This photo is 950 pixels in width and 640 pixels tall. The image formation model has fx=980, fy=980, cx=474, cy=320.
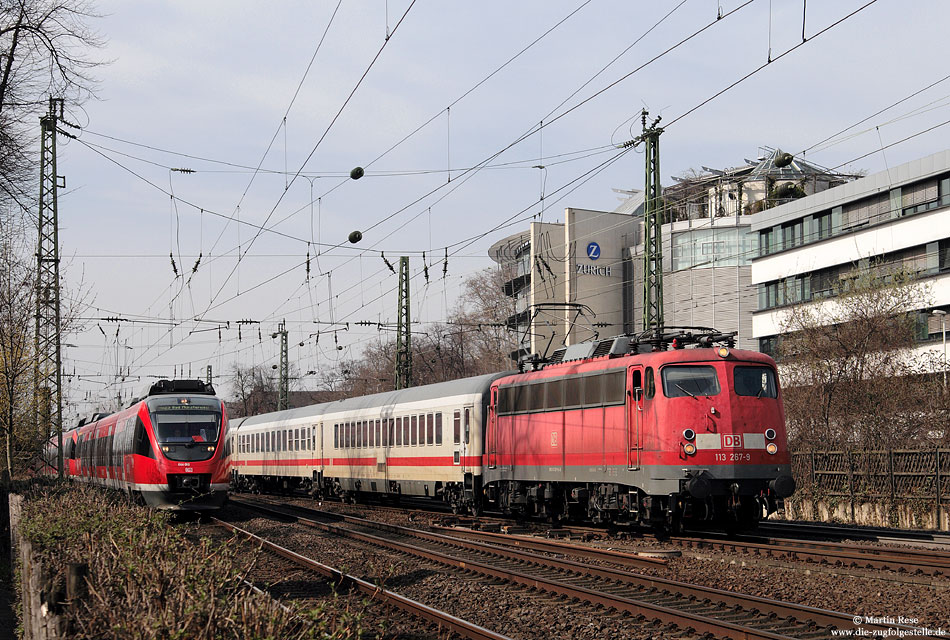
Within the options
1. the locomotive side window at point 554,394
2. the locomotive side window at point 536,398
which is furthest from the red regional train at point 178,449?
the locomotive side window at point 554,394

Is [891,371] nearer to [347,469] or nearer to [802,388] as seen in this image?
[802,388]

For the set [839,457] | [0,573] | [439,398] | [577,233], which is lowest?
[0,573]

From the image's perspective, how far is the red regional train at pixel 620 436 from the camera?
17.4 metres

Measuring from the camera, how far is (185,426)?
82.6 ft

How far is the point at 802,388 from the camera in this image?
105 ft

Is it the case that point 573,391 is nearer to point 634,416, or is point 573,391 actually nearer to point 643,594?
point 634,416

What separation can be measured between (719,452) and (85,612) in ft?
40.2

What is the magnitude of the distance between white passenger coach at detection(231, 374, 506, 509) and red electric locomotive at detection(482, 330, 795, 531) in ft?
17.1

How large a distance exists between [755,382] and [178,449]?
1451 centimetres

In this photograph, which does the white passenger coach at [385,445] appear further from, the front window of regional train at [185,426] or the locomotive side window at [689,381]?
the locomotive side window at [689,381]

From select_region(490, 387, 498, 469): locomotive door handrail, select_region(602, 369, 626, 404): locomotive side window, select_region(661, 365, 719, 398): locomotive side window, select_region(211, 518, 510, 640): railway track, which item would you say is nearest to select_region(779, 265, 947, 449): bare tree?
select_region(490, 387, 498, 469): locomotive door handrail

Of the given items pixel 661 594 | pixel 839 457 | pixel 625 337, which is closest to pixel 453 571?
pixel 661 594

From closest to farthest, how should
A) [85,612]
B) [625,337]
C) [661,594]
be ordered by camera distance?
1. [85,612]
2. [661,594]
3. [625,337]

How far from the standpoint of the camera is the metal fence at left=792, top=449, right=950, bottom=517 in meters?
23.0
